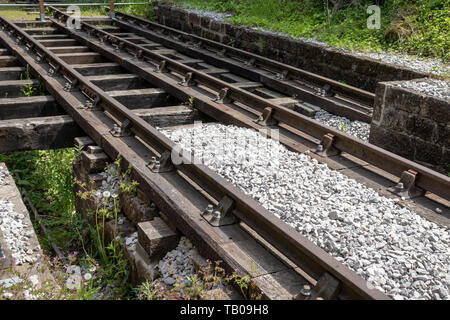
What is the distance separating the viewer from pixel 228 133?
6.25 m

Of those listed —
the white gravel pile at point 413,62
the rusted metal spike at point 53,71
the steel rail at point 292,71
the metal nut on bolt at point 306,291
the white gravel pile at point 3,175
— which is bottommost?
the white gravel pile at point 3,175

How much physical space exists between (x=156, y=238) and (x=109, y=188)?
1.39 meters

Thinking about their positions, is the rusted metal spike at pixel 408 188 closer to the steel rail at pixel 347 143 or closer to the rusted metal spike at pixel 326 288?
the steel rail at pixel 347 143

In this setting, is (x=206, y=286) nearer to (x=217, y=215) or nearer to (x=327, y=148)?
(x=217, y=215)

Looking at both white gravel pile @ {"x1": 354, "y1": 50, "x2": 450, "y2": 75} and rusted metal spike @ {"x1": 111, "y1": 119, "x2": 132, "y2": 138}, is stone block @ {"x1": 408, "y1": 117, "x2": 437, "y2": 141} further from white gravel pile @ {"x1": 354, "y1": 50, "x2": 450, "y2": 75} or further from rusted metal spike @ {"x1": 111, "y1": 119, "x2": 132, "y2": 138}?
rusted metal spike @ {"x1": 111, "y1": 119, "x2": 132, "y2": 138}

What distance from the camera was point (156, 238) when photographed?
13.5 feet

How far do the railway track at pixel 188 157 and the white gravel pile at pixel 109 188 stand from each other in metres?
0.22

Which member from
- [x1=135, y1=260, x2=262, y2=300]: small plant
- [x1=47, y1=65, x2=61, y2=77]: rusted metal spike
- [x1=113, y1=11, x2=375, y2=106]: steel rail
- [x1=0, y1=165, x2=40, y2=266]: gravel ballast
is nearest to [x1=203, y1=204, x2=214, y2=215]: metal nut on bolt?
[x1=135, y1=260, x2=262, y2=300]: small plant

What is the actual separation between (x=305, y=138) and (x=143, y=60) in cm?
495

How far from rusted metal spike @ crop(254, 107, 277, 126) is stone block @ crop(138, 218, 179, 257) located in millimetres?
2667

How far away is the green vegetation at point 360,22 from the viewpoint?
9180mm

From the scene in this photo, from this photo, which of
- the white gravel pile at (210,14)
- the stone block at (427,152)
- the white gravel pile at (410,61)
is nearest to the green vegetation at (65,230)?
the stone block at (427,152)
